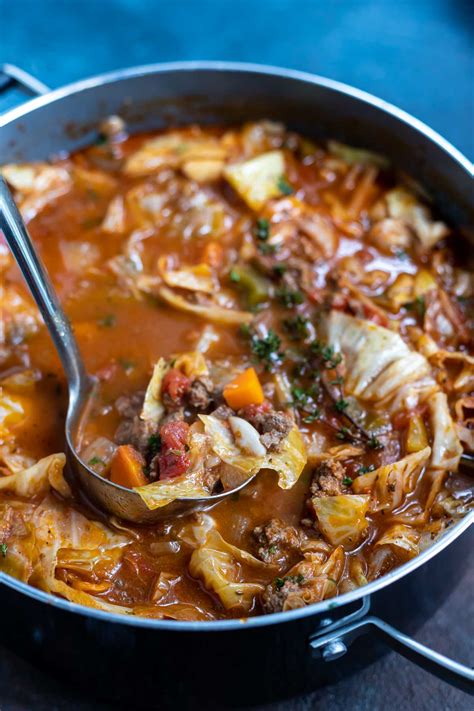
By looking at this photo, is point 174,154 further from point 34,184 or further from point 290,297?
point 290,297

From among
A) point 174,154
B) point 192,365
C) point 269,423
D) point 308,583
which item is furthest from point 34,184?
point 308,583

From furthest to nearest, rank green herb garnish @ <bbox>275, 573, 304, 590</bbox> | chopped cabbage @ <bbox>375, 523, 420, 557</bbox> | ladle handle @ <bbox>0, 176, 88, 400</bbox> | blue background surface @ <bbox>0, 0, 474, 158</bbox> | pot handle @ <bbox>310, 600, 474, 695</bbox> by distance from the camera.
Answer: blue background surface @ <bbox>0, 0, 474, 158</bbox> < chopped cabbage @ <bbox>375, 523, 420, 557</bbox> < green herb garnish @ <bbox>275, 573, 304, 590</bbox> < ladle handle @ <bbox>0, 176, 88, 400</bbox> < pot handle @ <bbox>310, 600, 474, 695</bbox>

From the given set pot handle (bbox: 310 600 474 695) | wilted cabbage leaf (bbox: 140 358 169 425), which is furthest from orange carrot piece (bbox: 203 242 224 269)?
pot handle (bbox: 310 600 474 695)

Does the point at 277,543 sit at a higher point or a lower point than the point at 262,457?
lower

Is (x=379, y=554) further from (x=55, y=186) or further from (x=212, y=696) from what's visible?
(x=55, y=186)

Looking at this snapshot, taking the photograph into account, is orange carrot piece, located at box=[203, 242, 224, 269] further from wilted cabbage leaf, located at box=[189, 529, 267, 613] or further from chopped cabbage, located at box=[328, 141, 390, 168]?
wilted cabbage leaf, located at box=[189, 529, 267, 613]

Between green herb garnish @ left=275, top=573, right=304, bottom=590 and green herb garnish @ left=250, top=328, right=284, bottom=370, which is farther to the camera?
green herb garnish @ left=250, top=328, right=284, bottom=370

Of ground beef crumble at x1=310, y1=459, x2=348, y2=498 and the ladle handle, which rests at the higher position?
the ladle handle
